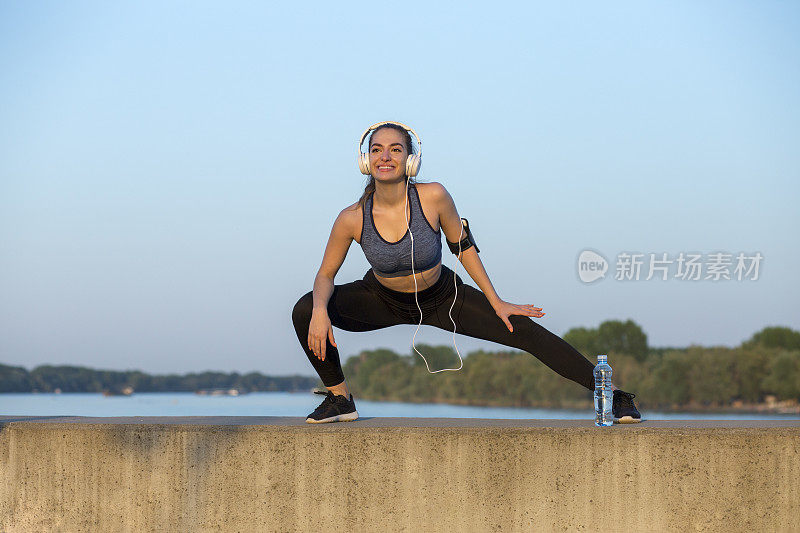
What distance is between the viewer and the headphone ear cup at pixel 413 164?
196 inches

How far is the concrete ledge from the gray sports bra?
0.88 metres

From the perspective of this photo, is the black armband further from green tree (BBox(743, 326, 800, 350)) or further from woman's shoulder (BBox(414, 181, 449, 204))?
green tree (BBox(743, 326, 800, 350))

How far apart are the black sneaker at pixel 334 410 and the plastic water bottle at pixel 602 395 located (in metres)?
1.41

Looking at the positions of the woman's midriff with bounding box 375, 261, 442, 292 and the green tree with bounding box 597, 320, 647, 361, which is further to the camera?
the green tree with bounding box 597, 320, 647, 361

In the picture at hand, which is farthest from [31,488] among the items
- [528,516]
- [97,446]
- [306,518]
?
[528,516]

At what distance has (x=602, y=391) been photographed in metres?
4.93

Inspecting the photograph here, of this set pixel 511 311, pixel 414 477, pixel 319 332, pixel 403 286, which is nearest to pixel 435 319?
pixel 403 286

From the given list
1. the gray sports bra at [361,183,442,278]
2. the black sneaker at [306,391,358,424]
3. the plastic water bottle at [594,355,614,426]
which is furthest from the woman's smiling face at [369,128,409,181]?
the plastic water bottle at [594,355,614,426]

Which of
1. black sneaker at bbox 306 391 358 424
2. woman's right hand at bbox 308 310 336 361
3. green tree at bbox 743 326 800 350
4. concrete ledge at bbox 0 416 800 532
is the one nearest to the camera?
concrete ledge at bbox 0 416 800 532

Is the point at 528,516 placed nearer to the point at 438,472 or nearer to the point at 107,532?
the point at 438,472

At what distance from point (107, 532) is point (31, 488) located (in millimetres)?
528

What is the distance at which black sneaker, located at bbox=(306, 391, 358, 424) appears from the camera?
16.7ft

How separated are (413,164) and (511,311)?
3.27 feet

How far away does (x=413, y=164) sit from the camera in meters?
4.97
